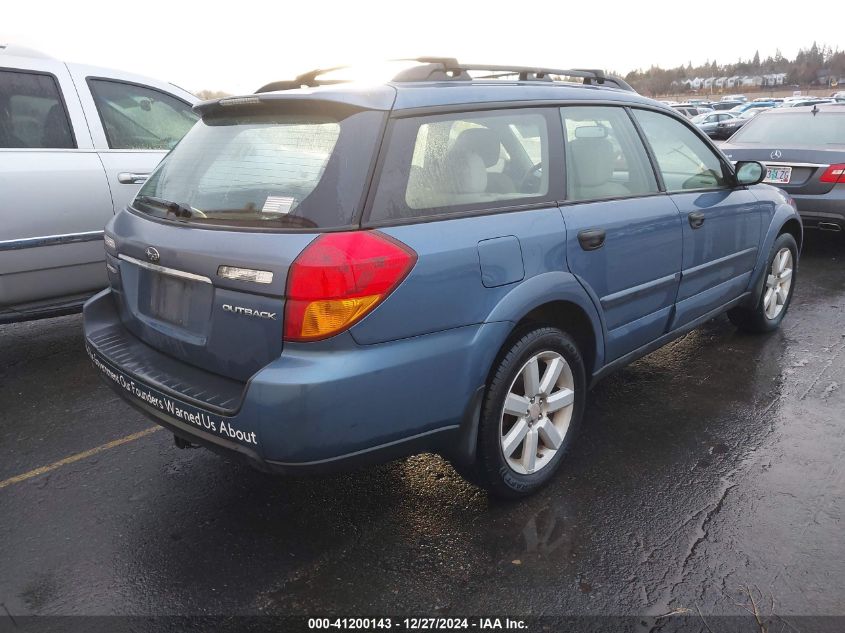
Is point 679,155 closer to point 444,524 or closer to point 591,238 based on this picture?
point 591,238

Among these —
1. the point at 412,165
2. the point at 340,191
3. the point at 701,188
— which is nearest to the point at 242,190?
the point at 340,191

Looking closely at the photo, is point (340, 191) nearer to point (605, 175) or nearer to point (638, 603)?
point (605, 175)

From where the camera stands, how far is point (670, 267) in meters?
3.53

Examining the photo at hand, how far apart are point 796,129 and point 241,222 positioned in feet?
24.8

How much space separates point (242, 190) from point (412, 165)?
0.63 m

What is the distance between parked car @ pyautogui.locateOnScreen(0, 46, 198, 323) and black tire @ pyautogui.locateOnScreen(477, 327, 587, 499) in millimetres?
3004

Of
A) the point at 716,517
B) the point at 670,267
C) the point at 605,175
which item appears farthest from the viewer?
→ the point at 670,267

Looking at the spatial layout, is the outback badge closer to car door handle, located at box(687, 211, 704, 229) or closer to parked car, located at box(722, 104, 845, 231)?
car door handle, located at box(687, 211, 704, 229)

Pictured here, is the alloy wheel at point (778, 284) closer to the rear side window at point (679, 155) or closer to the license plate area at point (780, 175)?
the rear side window at point (679, 155)

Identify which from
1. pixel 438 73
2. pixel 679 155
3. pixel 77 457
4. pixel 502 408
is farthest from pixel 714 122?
pixel 77 457

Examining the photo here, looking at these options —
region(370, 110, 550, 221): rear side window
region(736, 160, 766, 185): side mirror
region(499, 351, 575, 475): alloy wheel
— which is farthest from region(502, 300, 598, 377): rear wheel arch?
region(736, 160, 766, 185): side mirror

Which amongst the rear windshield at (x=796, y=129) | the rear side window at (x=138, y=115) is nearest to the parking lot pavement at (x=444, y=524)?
the rear side window at (x=138, y=115)

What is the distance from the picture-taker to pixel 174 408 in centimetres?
249

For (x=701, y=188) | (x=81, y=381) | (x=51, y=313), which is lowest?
(x=81, y=381)
